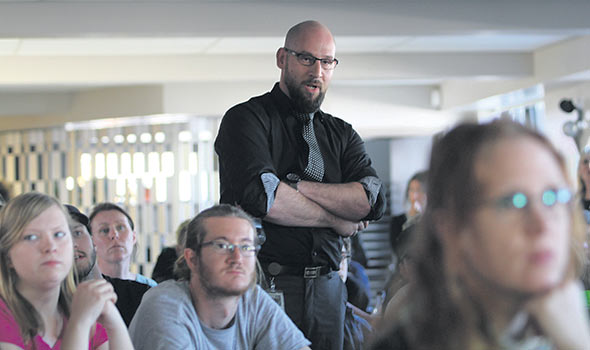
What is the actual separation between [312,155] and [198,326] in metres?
0.64

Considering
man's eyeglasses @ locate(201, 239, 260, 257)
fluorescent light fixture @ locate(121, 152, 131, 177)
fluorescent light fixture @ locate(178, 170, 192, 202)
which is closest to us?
man's eyeglasses @ locate(201, 239, 260, 257)

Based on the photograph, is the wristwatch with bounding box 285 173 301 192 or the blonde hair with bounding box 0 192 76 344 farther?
the wristwatch with bounding box 285 173 301 192

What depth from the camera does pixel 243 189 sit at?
2.48 metres

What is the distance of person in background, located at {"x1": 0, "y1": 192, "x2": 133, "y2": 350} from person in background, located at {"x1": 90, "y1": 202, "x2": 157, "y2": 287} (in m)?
1.60

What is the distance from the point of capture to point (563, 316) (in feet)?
2.25

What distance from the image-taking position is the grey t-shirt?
2328mm

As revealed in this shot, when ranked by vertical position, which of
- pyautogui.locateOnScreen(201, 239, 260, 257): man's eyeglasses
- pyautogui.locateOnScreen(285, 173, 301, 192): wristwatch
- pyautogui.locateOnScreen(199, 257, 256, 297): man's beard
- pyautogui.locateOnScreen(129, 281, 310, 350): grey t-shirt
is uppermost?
pyautogui.locateOnScreen(285, 173, 301, 192): wristwatch

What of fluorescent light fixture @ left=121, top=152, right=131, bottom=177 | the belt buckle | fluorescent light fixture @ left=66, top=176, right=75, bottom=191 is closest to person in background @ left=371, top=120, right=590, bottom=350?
the belt buckle

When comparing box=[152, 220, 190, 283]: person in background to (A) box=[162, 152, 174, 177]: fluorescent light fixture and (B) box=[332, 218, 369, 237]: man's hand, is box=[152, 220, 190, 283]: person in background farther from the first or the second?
(A) box=[162, 152, 174, 177]: fluorescent light fixture

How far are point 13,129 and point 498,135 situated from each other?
33.0ft

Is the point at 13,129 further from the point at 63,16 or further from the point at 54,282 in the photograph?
the point at 54,282

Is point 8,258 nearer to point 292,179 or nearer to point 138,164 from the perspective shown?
point 292,179

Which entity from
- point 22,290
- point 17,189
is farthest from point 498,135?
point 17,189

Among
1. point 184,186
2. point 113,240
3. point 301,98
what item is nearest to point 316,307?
point 301,98
